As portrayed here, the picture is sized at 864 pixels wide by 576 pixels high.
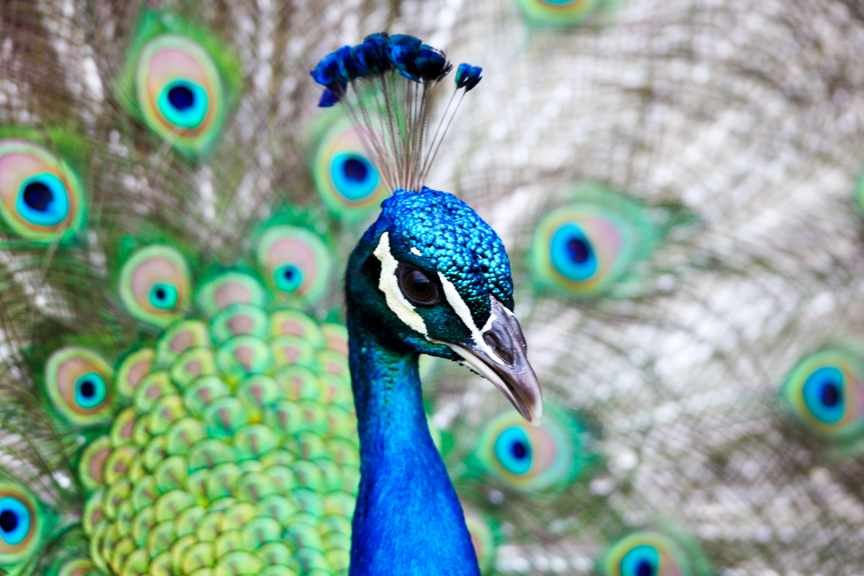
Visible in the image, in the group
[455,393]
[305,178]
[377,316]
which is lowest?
[377,316]

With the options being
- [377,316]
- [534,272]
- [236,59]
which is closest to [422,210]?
[377,316]

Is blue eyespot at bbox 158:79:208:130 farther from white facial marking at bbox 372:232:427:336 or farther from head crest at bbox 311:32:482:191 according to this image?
white facial marking at bbox 372:232:427:336

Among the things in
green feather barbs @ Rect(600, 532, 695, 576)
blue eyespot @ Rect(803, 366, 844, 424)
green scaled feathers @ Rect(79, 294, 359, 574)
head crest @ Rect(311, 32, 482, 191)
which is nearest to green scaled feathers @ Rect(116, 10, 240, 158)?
green scaled feathers @ Rect(79, 294, 359, 574)

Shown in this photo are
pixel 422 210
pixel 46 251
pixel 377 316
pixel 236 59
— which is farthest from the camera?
pixel 236 59

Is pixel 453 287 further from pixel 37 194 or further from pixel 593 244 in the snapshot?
pixel 37 194

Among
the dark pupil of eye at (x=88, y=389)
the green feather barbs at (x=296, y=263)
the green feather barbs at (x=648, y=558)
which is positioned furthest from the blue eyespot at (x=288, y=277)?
the green feather barbs at (x=648, y=558)

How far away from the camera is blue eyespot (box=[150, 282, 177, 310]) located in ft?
4.40

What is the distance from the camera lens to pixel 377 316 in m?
0.91

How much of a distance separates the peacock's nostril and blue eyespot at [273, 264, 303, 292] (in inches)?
27.1

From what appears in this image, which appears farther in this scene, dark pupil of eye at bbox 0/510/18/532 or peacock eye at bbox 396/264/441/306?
dark pupil of eye at bbox 0/510/18/532

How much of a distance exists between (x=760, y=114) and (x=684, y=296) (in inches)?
15.1

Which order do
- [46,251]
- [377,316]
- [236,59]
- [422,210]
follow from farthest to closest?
[236,59] < [46,251] < [377,316] < [422,210]

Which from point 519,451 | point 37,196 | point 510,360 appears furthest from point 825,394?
point 37,196

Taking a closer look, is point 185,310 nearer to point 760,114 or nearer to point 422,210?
point 422,210
